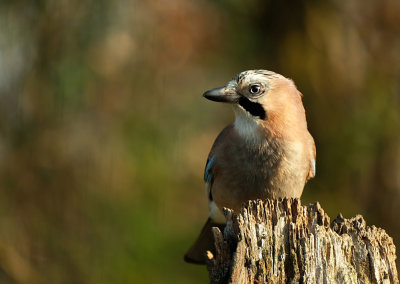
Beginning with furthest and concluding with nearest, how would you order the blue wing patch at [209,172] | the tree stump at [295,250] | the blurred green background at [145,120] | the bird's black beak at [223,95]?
the blurred green background at [145,120], the blue wing patch at [209,172], the bird's black beak at [223,95], the tree stump at [295,250]

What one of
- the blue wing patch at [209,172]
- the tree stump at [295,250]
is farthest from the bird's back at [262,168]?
the tree stump at [295,250]

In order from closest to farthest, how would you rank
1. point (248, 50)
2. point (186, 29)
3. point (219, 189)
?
point (219, 189), point (248, 50), point (186, 29)

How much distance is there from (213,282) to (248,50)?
473 centimetres

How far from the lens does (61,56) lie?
677cm

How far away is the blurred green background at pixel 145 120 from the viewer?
6.47 meters

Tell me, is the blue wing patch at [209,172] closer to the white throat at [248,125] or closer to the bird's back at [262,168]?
the bird's back at [262,168]

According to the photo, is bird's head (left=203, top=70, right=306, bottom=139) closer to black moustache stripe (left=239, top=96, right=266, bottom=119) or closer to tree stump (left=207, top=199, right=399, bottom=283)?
black moustache stripe (left=239, top=96, right=266, bottom=119)

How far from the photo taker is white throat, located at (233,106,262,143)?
4.40m

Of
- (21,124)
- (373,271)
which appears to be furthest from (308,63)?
(373,271)

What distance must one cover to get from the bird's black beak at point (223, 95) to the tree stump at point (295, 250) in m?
1.32

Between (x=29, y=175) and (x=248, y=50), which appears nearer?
(x=29, y=175)

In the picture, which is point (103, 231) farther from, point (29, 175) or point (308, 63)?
point (308, 63)

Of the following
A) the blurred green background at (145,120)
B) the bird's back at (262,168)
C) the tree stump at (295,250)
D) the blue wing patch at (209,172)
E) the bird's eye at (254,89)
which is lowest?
the tree stump at (295,250)

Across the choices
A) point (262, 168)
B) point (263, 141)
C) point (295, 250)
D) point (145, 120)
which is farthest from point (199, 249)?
point (145, 120)
